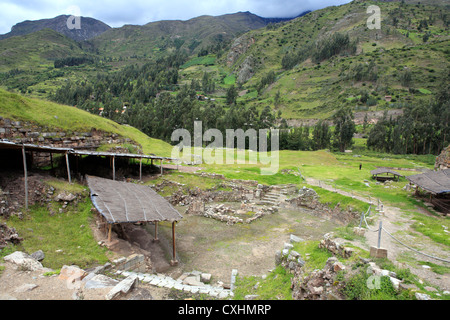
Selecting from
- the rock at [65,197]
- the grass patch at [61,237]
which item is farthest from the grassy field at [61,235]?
the rock at [65,197]

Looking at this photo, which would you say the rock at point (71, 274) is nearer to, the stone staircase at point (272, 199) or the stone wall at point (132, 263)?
the stone wall at point (132, 263)

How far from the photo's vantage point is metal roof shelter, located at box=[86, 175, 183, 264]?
12.3m

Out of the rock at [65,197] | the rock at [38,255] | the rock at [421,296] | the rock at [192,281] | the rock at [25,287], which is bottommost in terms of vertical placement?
the rock at [192,281]

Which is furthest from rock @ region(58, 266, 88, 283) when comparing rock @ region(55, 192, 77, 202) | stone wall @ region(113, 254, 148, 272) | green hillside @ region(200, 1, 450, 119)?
green hillside @ region(200, 1, 450, 119)

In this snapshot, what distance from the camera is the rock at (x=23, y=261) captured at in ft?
30.4

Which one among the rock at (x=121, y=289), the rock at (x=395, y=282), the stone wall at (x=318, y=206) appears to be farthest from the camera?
the stone wall at (x=318, y=206)

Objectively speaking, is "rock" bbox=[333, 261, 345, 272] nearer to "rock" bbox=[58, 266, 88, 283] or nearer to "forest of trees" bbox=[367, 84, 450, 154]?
"rock" bbox=[58, 266, 88, 283]

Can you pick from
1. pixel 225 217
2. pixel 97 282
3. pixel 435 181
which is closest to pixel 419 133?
pixel 435 181

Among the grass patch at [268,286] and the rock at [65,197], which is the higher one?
the rock at [65,197]
